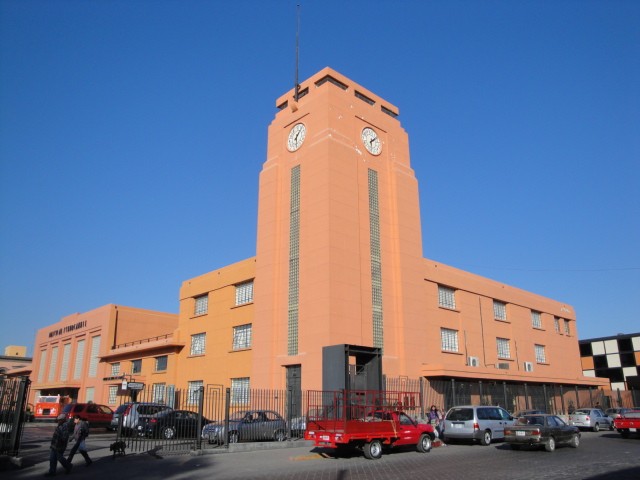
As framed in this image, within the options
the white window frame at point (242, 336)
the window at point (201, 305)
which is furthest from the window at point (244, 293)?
the window at point (201, 305)

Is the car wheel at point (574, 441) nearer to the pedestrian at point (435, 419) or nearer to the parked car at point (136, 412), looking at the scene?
the pedestrian at point (435, 419)

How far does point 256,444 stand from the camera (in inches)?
782

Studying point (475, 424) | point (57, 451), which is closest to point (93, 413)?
point (57, 451)

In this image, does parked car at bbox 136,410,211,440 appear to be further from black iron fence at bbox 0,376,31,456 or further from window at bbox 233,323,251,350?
window at bbox 233,323,251,350

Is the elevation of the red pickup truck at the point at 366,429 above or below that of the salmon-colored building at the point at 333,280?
below

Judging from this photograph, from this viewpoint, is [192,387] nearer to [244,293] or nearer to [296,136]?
[244,293]

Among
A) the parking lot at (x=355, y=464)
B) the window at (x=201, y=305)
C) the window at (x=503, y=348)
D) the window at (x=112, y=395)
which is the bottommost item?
the parking lot at (x=355, y=464)

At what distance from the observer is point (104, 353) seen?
48.2 meters

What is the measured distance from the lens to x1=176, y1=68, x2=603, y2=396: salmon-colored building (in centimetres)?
2992

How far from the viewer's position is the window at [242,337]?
112 feet

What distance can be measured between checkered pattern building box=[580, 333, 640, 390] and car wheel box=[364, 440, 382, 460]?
2099 inches

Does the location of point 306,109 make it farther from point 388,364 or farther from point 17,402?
point 17,402

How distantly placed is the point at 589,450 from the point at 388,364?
12.7 m

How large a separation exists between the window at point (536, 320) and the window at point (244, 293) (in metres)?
26.3
